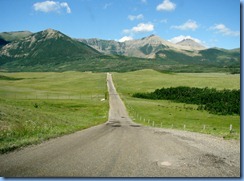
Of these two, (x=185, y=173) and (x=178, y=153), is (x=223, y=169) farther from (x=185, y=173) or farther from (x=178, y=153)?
(x=178, y=153)

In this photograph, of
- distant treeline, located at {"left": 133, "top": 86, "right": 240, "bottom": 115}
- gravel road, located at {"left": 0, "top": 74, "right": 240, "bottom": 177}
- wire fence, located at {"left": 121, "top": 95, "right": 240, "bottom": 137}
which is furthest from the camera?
distant treeline, located at {"left": 133, "top": 86, "right": 240, "bottom": 115}

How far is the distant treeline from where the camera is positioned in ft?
342

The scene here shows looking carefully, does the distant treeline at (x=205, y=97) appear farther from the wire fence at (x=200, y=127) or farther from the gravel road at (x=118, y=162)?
the gravel road at (x=118, y=162)

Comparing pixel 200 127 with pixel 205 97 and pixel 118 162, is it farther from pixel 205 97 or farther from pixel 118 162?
pixel 205 97

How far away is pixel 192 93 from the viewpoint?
158375 mm

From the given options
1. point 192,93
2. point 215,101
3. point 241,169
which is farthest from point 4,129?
point 192,93

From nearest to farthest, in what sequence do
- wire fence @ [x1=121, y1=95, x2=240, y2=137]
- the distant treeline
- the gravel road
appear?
the gravel road, wire fence @ [x1=121, y1=95, x2=240, y2=137], the distant treeline

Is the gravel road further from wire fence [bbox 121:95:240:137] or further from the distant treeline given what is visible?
the distant treeline

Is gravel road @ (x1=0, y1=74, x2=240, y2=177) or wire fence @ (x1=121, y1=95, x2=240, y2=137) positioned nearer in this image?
gravel road @ (x1=0, y1=74, x2=240, y2=177)

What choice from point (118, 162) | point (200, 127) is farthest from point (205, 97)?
point (118, 162)

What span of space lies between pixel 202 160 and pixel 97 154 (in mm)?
6088

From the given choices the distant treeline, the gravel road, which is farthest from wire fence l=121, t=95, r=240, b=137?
the distant treeline

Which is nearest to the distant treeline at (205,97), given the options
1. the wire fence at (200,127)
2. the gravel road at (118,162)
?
the wire fence at (200,127)

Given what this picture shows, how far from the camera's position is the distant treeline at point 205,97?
342ft
